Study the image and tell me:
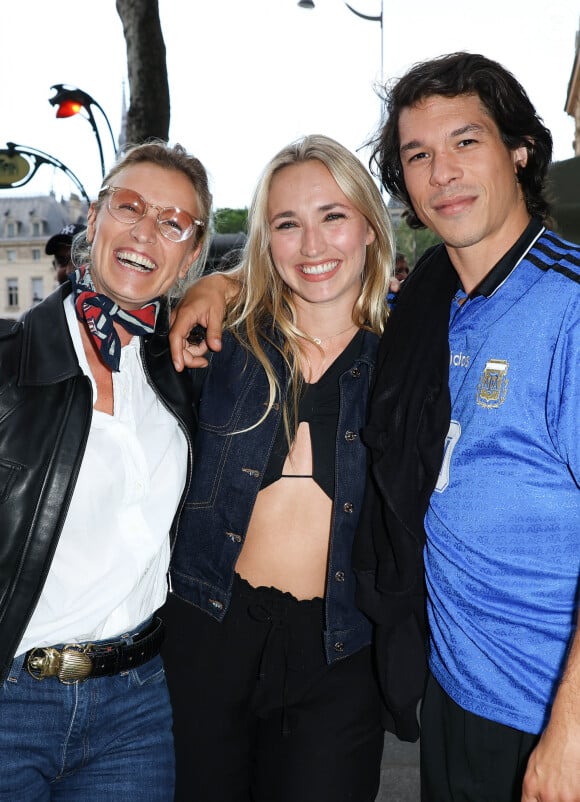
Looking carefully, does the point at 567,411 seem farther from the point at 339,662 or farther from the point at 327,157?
the point at 327,157

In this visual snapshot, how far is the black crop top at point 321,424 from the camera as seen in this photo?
256 cm

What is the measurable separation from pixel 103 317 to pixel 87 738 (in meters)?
1.17

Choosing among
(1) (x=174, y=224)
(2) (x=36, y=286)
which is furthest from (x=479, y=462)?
(2) (x=36, y=286)

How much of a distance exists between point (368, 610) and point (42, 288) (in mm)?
103627

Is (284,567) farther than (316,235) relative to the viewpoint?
No

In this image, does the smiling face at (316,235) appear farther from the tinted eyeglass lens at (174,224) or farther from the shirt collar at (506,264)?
the shirt collar at (506,264)

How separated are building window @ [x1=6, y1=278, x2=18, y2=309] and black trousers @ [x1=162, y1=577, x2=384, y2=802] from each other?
102 metres

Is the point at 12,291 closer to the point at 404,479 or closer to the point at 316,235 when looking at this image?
the point at 316,235

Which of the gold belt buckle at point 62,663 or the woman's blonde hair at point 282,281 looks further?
the woman's blonde hair at point 282,281

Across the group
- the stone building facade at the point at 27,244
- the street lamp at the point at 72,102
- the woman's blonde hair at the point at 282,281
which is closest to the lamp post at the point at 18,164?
the street lamp at the point at 72,102

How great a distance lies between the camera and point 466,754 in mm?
2141

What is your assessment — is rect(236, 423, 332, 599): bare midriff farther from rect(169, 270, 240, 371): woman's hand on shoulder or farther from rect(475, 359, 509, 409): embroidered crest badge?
rect(475, 359, 509, 409): embroidered crest badge

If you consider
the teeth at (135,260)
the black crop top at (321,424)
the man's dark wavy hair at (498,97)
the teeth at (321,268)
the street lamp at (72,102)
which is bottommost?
the black crop top at (321,424)

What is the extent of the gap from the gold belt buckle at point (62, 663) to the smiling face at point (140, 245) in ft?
3.48
